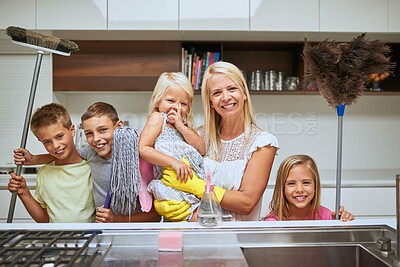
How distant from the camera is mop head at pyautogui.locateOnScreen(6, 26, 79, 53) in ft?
5.17

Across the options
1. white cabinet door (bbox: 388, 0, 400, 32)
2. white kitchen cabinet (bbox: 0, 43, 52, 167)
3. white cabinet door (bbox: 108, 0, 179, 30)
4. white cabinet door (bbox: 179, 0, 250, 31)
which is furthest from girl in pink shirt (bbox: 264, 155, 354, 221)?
white kitchen cabinet (bbox: 0, 43, 52, 167)

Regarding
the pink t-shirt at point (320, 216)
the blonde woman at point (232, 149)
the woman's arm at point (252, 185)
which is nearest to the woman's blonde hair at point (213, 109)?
the blonde woman at point (232, 149)

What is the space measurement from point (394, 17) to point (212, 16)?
1252 mm

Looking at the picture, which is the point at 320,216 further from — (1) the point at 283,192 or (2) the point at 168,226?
(2) the point at 168,226

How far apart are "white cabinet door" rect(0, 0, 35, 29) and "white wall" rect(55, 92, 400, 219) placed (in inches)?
22.7

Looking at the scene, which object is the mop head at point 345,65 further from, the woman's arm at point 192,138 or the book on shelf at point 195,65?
the book on shelf at point 195,65

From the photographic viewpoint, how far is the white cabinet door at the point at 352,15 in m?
2.86

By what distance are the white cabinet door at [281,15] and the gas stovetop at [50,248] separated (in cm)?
218

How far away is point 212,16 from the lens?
110 inches

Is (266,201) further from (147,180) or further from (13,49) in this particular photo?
(13,49)

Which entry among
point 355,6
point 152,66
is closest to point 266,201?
point 152,66

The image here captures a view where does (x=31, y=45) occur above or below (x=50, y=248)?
above

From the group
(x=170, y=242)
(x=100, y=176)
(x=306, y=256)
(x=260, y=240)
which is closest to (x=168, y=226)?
(x=170, y=242)

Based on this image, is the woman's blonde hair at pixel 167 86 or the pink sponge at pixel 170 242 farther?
the woman's blonde hair at pixel 167 86
